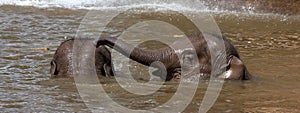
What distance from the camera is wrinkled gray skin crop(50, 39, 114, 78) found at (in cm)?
668

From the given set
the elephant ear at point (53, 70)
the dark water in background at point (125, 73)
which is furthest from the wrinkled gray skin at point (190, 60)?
the elephant ear at point (53, 70)

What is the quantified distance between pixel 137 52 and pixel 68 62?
0.77m

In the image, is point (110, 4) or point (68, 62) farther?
point (110, 4)

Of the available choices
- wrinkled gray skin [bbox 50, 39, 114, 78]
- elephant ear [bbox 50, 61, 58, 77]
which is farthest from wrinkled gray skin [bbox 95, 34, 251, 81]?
elephant ear [bbox 50, 61, 58, 77]

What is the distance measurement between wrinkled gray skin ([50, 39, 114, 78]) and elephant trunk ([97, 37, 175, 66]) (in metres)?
0.39

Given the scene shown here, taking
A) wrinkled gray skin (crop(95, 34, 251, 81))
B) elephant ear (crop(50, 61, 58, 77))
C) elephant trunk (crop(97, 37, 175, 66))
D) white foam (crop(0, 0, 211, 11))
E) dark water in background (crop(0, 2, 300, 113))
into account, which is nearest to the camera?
dark water in background (crop(0, 2, 300, 113))

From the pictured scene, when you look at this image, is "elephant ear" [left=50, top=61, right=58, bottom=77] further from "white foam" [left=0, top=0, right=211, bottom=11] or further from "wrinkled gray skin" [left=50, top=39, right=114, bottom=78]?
"white foam" [left=0, top=0, right=211, bottom=11]

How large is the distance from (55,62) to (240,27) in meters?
4.57

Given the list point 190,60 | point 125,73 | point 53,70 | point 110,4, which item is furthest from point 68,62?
point 110,4

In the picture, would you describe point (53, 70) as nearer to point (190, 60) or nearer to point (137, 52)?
point (137, 52)

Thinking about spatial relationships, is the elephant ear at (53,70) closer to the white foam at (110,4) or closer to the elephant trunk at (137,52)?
the elephant trunk at (137,52)

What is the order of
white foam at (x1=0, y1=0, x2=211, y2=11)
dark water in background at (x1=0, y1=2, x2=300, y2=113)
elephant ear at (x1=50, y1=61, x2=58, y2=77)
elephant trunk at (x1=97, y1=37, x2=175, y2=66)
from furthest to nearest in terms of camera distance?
white foam at (x1=0, y1=0, x2=211, y2=11) → elephant ear at (x1=50, y1=61, x2=58, y2=77) → elephant trunk at (x1=97, y1=37, x2=175, y2=66) → dark water in background at (x1=0, y1=2, x2=300, y2=113)

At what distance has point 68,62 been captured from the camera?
21.9 ft

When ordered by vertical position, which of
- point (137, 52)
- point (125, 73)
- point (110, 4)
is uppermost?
point (110, 4)
